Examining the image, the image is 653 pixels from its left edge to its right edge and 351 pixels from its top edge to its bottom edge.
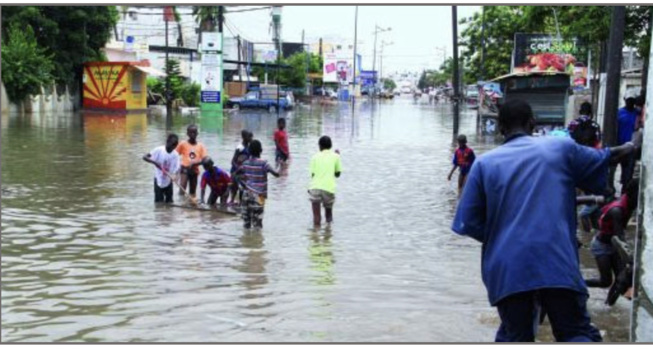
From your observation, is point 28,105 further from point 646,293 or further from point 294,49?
point 294,49

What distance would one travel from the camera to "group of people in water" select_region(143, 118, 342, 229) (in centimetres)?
1042

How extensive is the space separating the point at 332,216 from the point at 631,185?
244 inches

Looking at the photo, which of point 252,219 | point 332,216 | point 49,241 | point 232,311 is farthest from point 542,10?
point 232,311

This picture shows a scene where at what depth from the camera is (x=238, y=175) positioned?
1066 cm

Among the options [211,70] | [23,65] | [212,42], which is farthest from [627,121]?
[211,70]

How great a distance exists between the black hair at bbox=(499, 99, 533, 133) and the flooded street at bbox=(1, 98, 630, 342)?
82.1 inches

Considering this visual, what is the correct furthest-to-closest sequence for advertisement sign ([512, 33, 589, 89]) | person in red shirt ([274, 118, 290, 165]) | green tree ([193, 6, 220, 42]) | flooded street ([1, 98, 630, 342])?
green tree ([193, 6, 220, 42]) < advertisement sign ([512, 33, 589, 89]) < person in red shirt ([274, 118, 290, 165]) < flooded street ([1, 98, 630, 342])

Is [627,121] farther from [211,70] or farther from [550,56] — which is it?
[211,70]

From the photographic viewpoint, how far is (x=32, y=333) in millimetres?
5703

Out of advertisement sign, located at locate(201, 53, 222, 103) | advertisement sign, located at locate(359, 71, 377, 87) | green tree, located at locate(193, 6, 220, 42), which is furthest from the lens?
advertisement sign, located at locate(359, 71, 377, 87)

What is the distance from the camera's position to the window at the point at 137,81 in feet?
163

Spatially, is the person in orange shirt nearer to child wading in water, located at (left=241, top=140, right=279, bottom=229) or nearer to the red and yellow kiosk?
child wading in water, located at (left=241, top=140, right=279, bottom=229)

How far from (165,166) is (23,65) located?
30.1m

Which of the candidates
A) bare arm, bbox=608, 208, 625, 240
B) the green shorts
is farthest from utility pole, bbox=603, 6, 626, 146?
bare arm, bbox=608, 208, 625, 240
